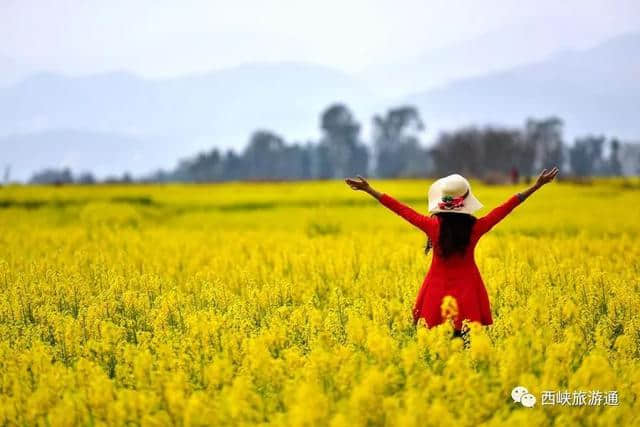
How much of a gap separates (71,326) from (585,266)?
5.92 meters

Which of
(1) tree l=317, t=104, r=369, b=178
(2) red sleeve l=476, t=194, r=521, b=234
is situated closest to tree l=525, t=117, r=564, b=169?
(1) tree l=317, t=104, r=369, b=178

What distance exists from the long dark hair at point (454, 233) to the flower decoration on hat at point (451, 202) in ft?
0.20

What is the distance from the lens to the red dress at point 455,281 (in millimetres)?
5289

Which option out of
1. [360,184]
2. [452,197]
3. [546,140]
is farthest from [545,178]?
[546,140]

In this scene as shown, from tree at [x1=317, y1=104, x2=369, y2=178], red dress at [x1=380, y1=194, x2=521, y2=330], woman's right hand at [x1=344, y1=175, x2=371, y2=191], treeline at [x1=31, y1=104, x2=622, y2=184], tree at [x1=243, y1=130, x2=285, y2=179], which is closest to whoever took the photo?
red dress at [x1=380, y1=194, x2=521, y2=330]

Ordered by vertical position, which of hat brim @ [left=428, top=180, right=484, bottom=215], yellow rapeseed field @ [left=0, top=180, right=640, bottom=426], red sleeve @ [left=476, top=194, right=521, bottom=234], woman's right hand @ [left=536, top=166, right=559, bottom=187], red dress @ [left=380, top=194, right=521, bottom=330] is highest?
woman's right hand @ [left=536, top=166, right=559, bottom=187]

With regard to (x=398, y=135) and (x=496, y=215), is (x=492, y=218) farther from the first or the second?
(x=398, y=135)

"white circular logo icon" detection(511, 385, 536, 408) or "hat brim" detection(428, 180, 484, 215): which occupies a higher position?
"hat brim" detection(428, 180, 484, 215)

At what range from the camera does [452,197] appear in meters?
5.30

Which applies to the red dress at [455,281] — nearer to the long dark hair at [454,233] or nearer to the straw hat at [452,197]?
the long dark hair at [454,233]

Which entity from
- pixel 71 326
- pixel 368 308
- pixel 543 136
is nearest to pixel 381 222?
pixel 368 308

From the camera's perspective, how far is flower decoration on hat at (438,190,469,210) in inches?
209

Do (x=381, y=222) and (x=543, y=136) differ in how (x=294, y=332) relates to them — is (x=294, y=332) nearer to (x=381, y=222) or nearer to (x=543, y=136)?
(x=381, y=222)

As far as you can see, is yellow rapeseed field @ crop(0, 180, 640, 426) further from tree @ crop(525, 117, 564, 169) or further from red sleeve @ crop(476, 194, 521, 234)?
tree @ crop(525, 117, 564, 169)
